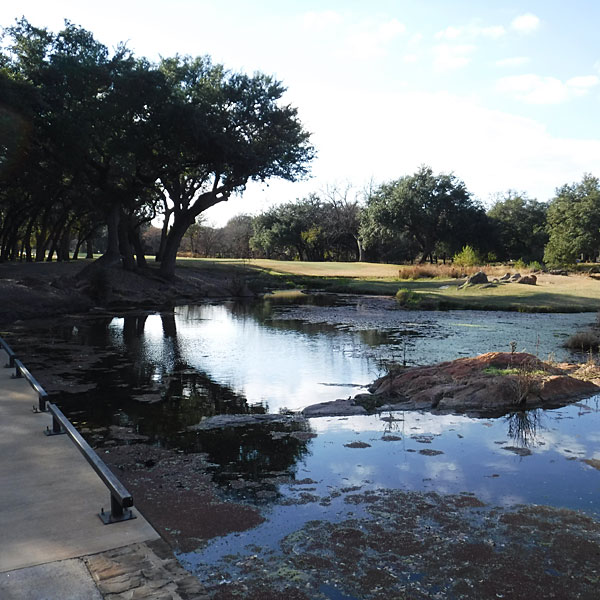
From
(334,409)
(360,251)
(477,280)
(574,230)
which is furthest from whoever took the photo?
(360,251)

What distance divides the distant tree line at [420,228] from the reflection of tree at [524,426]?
47411 millimetres

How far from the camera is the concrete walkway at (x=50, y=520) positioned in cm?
383

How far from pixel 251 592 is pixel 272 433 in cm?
397

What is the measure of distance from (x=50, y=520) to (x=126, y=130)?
1076 inches

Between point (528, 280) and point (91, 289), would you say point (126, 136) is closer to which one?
point (91, 289)

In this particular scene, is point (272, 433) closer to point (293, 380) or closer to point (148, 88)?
point (293, 380)

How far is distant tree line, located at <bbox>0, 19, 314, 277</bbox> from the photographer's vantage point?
27.4m

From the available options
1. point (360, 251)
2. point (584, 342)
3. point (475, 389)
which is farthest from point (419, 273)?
point (475, 389)

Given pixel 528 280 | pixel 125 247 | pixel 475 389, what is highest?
pixel 125 247

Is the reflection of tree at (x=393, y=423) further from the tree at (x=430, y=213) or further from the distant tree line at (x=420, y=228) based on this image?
the tree at (x=430, y=213)

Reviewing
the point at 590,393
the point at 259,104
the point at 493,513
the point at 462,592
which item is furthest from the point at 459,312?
the point at 462,592

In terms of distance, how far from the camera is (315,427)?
8367 mm

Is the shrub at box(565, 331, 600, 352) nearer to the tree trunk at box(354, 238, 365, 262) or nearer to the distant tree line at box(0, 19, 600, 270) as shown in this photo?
the distant tree line at box(0, 19, 600, 270)

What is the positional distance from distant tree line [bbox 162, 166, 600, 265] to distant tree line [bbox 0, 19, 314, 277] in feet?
91.7
